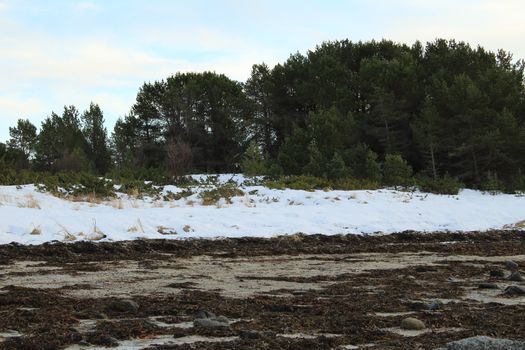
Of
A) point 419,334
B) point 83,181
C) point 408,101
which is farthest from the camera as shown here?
point 408,101

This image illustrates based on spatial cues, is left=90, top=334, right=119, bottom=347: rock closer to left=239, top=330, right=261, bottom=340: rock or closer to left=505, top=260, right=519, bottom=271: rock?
left=239, top=330, right=261, bottom=340: rock

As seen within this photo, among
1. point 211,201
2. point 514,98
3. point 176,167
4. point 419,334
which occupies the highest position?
point 514,98

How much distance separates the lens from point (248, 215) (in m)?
16.1

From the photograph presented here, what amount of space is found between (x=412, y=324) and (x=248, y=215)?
440 inches

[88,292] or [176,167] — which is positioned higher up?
[176,167]

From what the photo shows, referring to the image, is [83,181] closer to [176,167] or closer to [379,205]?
[379,205]

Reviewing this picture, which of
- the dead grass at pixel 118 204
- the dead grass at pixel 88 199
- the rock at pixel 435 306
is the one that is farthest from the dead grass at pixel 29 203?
the rock at pixel 435 306

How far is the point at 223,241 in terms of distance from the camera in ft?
44.3

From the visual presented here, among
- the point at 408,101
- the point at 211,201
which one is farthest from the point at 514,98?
the point at 211,201

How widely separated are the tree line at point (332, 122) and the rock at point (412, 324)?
23.1m

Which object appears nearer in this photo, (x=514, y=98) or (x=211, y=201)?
(x=211, y=201)

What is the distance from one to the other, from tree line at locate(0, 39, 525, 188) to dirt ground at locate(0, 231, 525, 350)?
1661cm

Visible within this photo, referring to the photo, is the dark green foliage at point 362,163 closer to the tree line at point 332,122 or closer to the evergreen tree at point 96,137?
the tree line at point 332,122

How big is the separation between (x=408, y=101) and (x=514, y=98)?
7918mm
